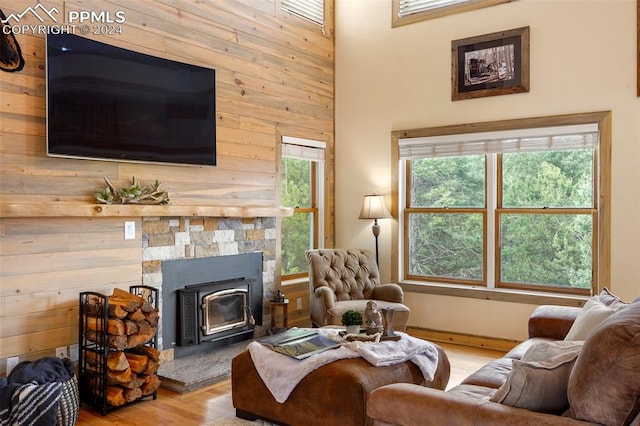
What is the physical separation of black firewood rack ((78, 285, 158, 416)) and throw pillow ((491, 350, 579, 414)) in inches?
97.5

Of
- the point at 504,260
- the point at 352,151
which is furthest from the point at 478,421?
the point at 352,151

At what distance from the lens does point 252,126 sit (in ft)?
17.0

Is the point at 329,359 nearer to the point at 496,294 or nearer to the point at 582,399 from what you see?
the point at 582,399

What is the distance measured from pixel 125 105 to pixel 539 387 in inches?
130

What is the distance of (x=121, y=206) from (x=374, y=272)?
103 inches

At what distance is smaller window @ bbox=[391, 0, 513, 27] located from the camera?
17.3ft

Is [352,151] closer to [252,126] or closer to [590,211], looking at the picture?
[252,126]

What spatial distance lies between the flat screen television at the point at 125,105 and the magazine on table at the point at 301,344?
173cm

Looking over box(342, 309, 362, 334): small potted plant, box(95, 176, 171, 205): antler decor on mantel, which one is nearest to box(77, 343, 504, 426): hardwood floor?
box(342, 309, 362, 334): small potted plant

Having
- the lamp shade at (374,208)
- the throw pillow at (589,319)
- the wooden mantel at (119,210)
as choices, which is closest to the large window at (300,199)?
the lamp shade at (374,208)

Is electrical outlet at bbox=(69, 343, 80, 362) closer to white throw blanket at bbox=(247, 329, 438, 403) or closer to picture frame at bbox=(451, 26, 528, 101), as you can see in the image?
white throw blanket at bbox=(247, 329, 438, 403)

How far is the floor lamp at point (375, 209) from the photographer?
5609 millimetres

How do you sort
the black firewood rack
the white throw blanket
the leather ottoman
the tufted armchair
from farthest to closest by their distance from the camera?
the tufted armchair → the black firewood rack → the white throw blanket → the leather ottoman

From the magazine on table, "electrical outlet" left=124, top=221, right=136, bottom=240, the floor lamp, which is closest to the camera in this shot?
the magazine on table
